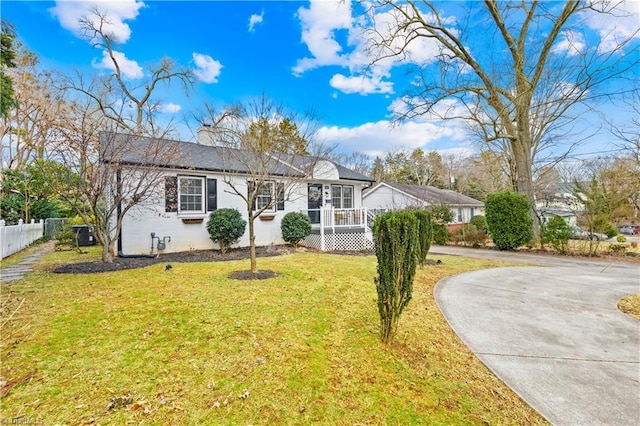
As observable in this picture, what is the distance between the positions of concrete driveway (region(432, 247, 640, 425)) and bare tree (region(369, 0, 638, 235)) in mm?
9459

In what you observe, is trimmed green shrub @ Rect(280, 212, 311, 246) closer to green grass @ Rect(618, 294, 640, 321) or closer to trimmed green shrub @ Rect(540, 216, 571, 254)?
green grass @ Rect(618, 294, 640, 321)

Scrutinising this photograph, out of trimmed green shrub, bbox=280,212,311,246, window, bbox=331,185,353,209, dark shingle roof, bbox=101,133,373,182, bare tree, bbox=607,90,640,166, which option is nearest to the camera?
dark shingle roof, bbox=101,133,373,182

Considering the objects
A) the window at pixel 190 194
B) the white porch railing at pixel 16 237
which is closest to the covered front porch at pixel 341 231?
the window at pixel 190 194

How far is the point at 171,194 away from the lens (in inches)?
404

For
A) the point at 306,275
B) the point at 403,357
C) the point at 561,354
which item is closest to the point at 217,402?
the point at 403,357

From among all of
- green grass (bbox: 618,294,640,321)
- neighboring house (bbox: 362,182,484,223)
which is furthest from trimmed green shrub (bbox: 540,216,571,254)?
neighboring house (bbox: 362,182,484,223)

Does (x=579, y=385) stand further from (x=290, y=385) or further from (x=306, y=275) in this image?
(x=306, y=275)

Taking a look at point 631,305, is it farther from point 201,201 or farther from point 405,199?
point 405,199

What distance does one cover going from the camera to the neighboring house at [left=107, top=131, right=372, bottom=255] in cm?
988

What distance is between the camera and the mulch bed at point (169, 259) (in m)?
7.39

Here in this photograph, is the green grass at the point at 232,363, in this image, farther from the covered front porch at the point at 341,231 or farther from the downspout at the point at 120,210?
the covered front porch at the point at 341,231

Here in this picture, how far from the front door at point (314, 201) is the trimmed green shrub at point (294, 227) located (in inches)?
59.1

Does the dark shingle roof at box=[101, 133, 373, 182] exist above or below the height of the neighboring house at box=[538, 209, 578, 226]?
above

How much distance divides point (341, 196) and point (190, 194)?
288 inches
